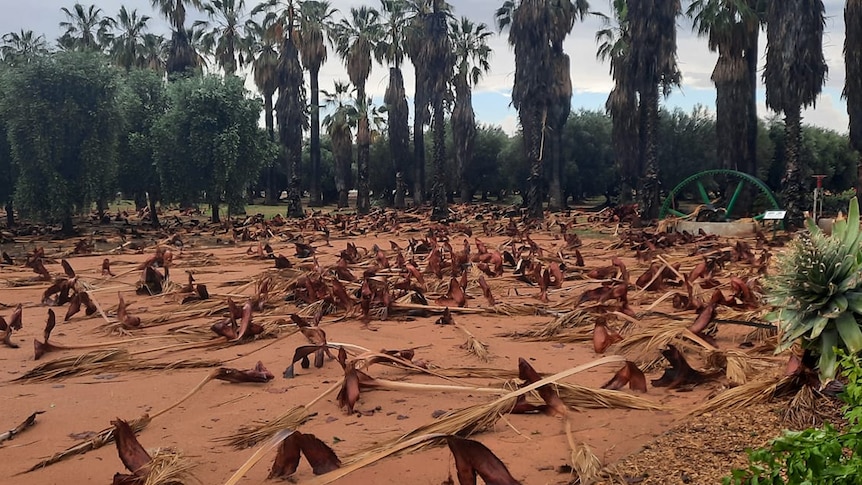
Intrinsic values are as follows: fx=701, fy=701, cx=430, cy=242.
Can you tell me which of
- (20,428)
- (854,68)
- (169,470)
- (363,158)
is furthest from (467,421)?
(363,158)

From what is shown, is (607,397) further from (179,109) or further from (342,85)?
(342,85)

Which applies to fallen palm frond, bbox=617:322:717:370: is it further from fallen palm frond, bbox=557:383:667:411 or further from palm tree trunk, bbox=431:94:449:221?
palm tree trunk, bbox=431:94:449:221

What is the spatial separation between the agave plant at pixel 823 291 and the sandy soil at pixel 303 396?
0.70m

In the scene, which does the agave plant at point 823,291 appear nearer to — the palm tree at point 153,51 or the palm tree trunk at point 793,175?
the palm tree trunk at point 793,175

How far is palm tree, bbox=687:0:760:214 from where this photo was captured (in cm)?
2528

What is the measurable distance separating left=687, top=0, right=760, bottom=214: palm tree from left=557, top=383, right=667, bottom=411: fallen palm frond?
973 inches

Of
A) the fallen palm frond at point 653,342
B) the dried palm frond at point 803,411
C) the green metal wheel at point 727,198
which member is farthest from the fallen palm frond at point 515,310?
the green metal wheel at point 727,198

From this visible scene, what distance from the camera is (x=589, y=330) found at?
223 inches

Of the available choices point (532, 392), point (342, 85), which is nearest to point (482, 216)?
point (342, 85)

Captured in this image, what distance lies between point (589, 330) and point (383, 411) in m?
2.35

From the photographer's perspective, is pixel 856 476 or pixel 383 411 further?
pixel 383 411

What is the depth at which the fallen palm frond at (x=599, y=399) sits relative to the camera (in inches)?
147

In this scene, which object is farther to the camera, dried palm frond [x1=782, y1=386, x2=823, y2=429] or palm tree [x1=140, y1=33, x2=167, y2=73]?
palm tree [x1=140, y1=33, x2=167, y2=73]

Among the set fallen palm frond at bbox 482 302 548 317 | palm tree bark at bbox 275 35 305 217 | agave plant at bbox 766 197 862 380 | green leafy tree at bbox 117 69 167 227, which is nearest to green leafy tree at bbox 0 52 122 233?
green leafy tree at bbox 117 69 167 227
